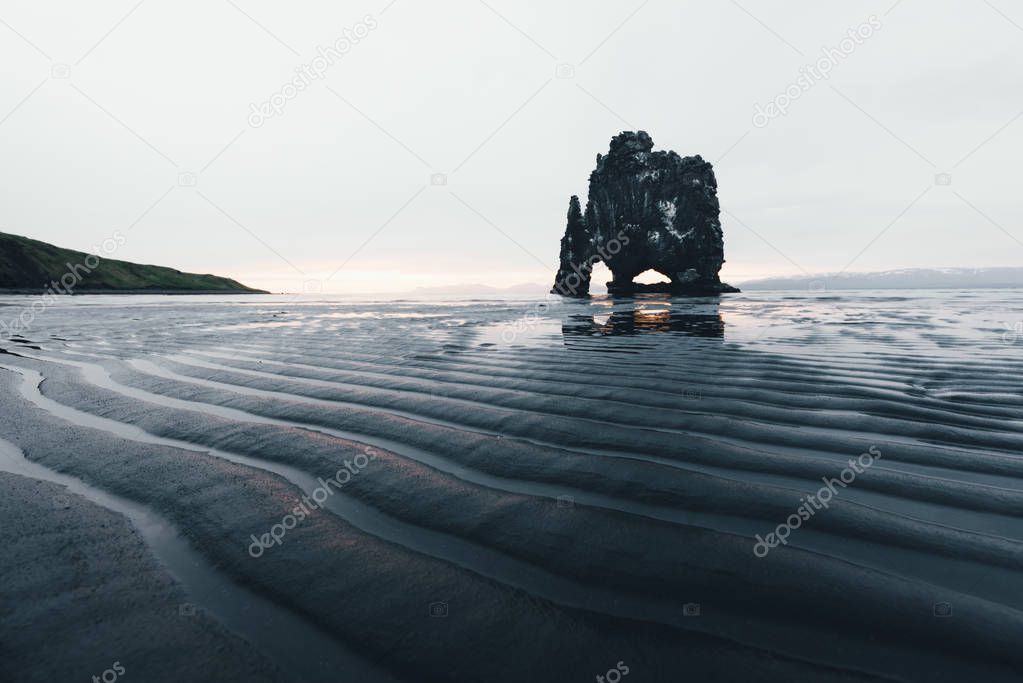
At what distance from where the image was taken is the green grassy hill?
318 ft

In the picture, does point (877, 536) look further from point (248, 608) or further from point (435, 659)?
point (248, 608)

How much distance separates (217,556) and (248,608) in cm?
68

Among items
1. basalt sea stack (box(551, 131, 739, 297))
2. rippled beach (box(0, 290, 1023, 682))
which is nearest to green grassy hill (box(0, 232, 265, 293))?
basalt sea stack (box(551, 131, 739, 297))

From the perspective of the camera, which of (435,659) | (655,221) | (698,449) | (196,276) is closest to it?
(435,659)

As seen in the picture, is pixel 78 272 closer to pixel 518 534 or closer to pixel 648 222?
pixel 648 222

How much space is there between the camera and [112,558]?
9.62 feet

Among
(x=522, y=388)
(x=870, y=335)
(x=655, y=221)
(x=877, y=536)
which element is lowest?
(x=877, y=536)

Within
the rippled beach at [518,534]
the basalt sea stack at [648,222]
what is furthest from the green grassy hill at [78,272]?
the rippled beach at [518,534]

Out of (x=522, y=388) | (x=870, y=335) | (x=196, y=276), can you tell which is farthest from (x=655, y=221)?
(x=196, y=276)

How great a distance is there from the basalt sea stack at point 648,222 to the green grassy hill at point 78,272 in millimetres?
105195

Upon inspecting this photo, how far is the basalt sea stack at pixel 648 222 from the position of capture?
301ft

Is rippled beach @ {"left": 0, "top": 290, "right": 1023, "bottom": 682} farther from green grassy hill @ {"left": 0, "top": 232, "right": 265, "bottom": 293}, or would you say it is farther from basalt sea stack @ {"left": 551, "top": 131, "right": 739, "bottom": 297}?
green grassy hill @ {"left": 0, "top": 232, "right": 265, "bottom": 293}

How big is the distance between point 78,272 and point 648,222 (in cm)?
15549

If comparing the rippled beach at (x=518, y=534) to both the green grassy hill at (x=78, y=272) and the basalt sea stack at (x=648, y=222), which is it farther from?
the green grassy hill at (x=78, y=272)
